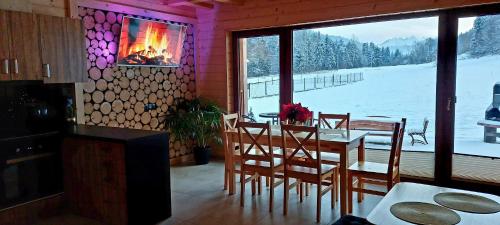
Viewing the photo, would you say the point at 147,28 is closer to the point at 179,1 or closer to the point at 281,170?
the point at 179,1

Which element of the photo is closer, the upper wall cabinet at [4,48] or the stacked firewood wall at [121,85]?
the upper wall cabinet at [4,48]

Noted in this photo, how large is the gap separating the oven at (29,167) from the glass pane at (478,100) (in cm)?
437

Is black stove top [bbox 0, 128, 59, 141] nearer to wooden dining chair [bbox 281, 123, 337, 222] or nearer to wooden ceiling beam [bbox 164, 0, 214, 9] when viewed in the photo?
wooden dining chair [bbox 281, 123, 337, 222]

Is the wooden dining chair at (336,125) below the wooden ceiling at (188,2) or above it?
below

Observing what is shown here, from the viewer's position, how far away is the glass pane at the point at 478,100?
413 cm

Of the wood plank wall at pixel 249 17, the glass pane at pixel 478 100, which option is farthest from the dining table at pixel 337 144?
the wood plank wall at pixel 249 17

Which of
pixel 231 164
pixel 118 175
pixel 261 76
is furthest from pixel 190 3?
pixel 118 175

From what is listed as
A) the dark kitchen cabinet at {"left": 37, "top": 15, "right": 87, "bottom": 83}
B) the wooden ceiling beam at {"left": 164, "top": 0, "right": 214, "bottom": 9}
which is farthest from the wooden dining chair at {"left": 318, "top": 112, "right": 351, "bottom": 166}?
the dark kitchen cabinet at {"left": 37, "top": 15, "right": 87, "bottom": 83}

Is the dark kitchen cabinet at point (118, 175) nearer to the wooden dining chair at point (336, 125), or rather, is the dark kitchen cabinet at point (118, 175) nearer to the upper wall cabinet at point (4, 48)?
the upper wall cabinet at point (4, 48)

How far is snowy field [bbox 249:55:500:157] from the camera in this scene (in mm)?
4219

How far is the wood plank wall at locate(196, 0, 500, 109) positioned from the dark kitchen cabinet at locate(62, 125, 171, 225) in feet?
8.43

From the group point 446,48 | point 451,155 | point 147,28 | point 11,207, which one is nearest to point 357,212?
point 451,155

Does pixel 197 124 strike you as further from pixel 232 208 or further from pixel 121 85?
pixel 232 208

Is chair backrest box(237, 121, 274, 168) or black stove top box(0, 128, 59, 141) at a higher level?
black stove top box(0, 128, 59, 141)
